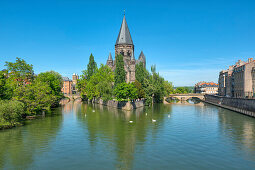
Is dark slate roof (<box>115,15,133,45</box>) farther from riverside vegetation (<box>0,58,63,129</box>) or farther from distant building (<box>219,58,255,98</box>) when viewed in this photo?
riverside vegetation (<box>0,58,63,129</box>)

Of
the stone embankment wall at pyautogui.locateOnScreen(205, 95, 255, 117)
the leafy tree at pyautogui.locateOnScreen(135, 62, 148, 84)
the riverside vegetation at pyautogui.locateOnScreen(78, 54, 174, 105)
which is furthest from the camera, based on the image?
the leafy tree at pyautogui.locateOnScreen(135, 62, 148, 84)

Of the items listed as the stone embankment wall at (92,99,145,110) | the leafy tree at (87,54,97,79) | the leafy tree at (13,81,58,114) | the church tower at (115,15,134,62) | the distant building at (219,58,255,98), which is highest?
the church tower at (115,15,134,62)

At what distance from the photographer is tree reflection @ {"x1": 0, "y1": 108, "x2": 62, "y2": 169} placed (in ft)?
64.9

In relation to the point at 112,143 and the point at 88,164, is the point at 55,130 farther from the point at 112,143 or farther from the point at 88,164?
the point at 88,164

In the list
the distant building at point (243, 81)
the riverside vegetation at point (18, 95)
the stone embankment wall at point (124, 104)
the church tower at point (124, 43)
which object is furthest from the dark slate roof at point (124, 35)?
the riverside vegetation at point (18, 95)

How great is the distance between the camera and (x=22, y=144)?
25531 millimetres

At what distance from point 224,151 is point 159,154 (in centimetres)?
743

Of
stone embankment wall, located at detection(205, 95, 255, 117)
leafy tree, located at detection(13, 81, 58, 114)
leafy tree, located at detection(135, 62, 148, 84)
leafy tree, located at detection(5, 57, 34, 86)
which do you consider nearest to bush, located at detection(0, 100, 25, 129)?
leafy tree, located at detection(13, 81, 58, 114)

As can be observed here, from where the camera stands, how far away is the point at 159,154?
2217 cm

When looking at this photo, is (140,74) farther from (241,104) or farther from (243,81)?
(241,104)

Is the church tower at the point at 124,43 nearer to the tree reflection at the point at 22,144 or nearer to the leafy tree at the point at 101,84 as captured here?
the leafy tree at the point at 101,84

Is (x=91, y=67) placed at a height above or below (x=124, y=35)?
below

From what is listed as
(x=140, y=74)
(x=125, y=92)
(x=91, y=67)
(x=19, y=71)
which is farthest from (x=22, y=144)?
(x=91, y=67)

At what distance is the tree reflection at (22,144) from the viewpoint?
19.8 metres
